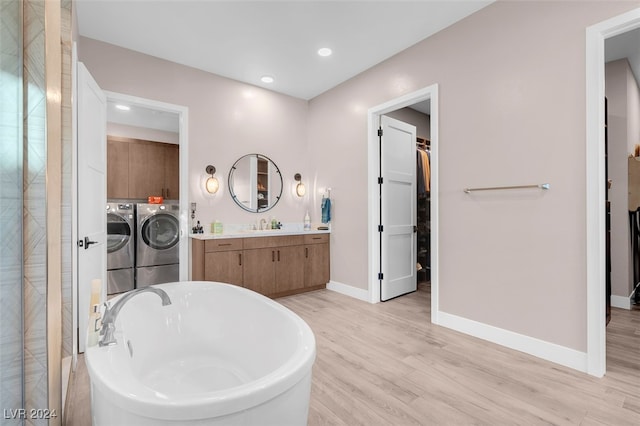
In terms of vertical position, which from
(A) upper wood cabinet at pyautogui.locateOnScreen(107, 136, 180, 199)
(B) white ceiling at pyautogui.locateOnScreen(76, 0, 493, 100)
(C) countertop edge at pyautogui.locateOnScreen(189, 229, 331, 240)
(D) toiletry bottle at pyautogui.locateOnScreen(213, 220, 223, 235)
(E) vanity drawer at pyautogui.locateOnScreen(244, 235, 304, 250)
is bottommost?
(E) vanity drawer at pyautogui.locateOnScreen(244, 235, 304, 250)

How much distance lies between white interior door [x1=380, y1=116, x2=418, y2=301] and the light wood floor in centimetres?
103

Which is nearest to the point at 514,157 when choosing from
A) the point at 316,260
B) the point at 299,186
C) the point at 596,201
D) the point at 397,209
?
the point at 596,201

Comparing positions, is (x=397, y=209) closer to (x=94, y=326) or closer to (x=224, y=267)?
(x=224, y=267)

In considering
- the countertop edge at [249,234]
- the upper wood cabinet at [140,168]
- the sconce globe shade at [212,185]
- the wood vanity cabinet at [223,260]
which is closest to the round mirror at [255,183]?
the sconce globe shade at [212,185]

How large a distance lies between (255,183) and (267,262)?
3.64ft

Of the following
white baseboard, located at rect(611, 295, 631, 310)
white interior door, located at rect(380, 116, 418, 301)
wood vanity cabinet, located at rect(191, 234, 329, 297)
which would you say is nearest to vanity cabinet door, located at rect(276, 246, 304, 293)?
wood vanity cabinet, located at rect(191, 234, 329, 297)

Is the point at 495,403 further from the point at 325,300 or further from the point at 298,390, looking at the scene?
the point at 325,300

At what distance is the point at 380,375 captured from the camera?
2.07 meters

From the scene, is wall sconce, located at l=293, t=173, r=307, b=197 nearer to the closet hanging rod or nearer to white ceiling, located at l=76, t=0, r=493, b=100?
white ceiling, located at l=76, t=0, r=493, b=100

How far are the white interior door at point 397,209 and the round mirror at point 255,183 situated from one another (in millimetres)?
1523

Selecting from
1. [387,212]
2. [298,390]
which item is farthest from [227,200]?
[298,390]

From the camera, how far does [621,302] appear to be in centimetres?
343

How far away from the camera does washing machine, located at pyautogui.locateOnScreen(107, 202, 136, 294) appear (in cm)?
416

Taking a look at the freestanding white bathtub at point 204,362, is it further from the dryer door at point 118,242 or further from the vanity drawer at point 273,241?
the dryer door at point 118,242
